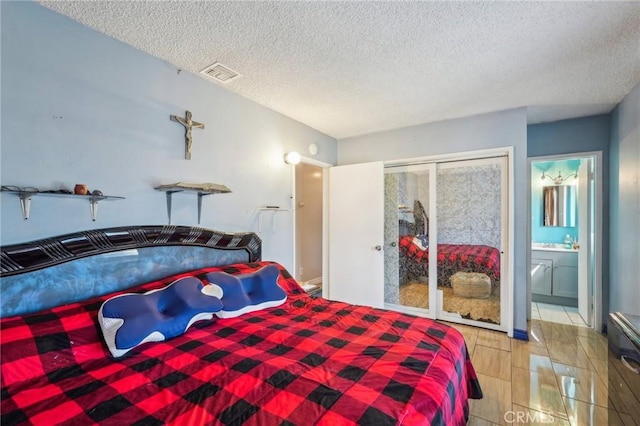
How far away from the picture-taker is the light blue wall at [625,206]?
250 centimetres

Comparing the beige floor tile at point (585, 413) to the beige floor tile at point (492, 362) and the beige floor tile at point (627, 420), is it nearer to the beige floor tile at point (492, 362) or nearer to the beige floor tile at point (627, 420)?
the beige floor tile at point (492, 362)

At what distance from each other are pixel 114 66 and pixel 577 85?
3.61 meters

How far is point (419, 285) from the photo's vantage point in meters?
3.76

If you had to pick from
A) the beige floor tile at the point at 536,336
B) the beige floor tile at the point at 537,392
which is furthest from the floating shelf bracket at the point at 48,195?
the beige floor tile at the point at 536,336

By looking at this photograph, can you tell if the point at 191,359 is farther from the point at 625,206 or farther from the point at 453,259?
the point at 625,206

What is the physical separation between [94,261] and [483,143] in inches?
142

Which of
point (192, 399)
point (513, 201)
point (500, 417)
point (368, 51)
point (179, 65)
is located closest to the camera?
point (192, 399)

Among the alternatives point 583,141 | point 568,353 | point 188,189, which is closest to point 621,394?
point 568,353

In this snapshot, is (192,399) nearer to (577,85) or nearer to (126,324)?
(126,324)

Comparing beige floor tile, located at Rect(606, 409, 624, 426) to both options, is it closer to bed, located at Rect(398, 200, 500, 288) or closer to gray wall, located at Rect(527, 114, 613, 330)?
bed, located at Rect(398, 200, 500, 288)

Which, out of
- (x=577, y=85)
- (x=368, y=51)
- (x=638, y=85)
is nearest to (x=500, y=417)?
(x=368, y=51)

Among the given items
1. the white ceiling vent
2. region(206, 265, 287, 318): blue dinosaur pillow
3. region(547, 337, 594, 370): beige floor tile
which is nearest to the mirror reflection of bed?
region(547, 337, 594, 370): beige floor tile

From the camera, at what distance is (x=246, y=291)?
6.98 feet

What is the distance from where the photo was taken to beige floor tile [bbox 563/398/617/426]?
1816mm
